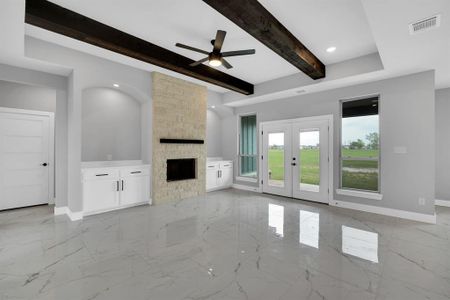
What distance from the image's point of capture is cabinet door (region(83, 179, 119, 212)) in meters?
4.18

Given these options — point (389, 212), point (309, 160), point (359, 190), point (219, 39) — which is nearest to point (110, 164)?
point (219, 39)

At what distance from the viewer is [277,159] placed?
6.32 m

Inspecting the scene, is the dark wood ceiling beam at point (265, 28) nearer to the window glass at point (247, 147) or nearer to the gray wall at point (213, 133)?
the window glass at point (247, 147)

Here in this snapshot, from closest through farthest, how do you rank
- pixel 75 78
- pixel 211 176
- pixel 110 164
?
pixel 75 78 → pixel 110 164 → pixel 211 176

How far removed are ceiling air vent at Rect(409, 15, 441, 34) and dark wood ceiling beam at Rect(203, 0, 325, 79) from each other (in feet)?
4.89

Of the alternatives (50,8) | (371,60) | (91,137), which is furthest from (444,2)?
(91,137)

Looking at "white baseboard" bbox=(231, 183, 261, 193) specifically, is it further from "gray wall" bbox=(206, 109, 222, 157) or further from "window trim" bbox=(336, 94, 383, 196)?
"window trim" bbox=(336, 94, 383, 196)

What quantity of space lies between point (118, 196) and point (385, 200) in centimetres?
574

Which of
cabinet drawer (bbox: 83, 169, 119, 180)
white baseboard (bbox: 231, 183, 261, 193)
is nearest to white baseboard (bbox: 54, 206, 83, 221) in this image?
cabinet drawer (bbox: 83, 169, 119, 180)

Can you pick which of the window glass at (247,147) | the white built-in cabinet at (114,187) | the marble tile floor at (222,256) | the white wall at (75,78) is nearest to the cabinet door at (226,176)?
the window glass at (247,147)

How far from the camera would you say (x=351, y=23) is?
3.14 m

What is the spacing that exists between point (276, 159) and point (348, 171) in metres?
1.92

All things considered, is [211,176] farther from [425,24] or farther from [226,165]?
[425,24]

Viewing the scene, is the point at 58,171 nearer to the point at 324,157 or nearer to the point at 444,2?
the point at 324,157
